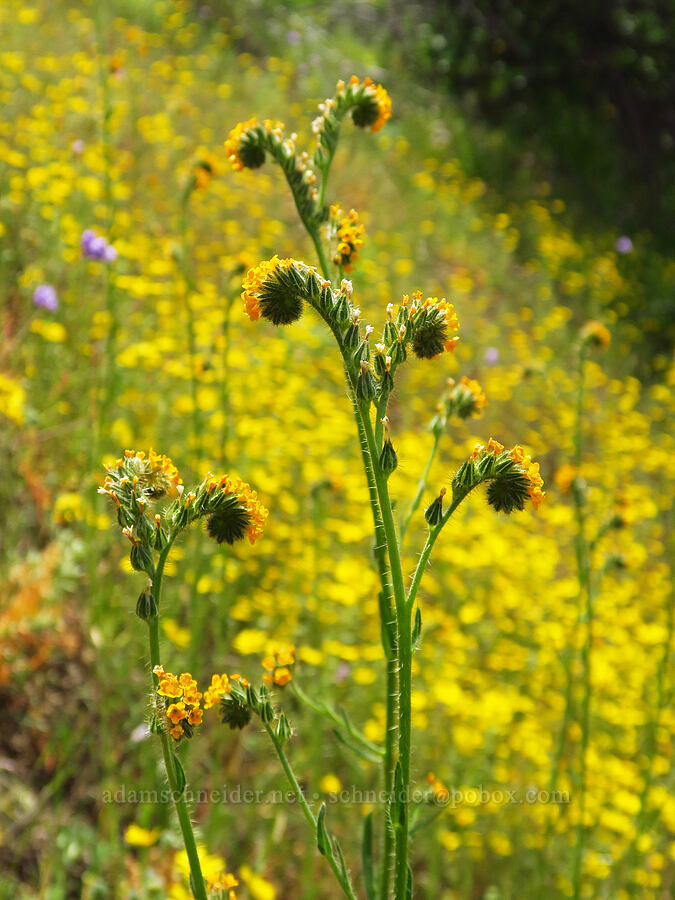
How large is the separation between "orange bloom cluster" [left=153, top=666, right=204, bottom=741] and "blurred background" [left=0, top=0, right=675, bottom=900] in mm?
35

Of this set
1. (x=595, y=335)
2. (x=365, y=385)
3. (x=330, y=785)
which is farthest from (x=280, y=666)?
(x=595, y=335)

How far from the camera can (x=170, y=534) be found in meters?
0.96

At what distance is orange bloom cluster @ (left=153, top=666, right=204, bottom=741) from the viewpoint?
85 centimetres

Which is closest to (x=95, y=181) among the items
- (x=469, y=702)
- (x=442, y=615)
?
(x=442, y=615)

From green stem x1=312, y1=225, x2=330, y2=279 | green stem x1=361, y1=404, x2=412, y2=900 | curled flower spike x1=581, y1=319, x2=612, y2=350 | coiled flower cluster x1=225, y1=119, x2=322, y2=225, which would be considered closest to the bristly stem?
green stem x1=361, y1=404, x2=412, y2=900

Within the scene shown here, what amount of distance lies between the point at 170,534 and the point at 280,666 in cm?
40

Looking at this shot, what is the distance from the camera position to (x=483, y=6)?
376 inches

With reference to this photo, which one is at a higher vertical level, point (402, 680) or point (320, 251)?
point (320, 251)

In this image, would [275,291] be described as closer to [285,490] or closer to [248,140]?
[248,140]

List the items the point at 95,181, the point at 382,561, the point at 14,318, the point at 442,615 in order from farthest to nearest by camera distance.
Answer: the point at 95,181 → the point at 14,318 → the point at 442,615 → the point at 382,561

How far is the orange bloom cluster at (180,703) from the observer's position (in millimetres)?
848

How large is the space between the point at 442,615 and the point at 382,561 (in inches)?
95.2

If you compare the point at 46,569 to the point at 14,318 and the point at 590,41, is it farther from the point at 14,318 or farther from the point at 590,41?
the point at 590,41

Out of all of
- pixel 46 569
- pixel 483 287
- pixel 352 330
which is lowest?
pixel 352 330
